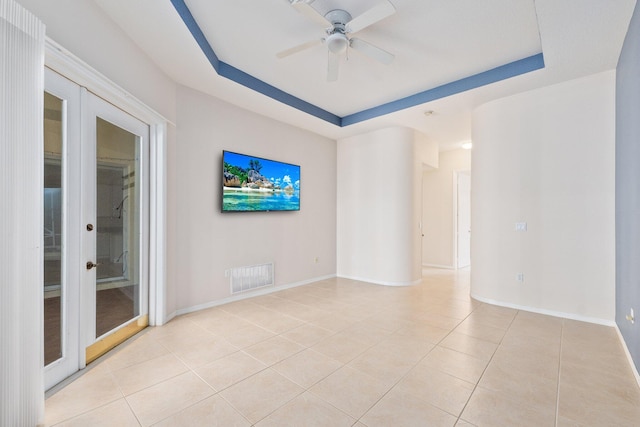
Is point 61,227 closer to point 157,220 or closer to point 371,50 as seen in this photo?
point 157,220

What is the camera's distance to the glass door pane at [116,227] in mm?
2488

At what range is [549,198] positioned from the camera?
356cm

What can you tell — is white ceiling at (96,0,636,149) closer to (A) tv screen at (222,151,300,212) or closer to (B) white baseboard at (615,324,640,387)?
(A) tv screen at (222,151,300,212)

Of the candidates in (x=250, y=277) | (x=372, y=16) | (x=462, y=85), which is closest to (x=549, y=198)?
(x=462, y=85)

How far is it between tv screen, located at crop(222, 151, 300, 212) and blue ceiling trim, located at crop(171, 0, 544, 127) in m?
0.95

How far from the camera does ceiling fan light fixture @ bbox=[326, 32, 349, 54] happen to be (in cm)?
261

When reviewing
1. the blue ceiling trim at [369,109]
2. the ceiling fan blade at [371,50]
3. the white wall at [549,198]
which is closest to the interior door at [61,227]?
the blue ceiling trim at [369,109]

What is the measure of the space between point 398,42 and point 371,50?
385mm

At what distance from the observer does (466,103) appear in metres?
4.04

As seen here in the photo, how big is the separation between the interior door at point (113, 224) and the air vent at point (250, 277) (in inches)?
47.0

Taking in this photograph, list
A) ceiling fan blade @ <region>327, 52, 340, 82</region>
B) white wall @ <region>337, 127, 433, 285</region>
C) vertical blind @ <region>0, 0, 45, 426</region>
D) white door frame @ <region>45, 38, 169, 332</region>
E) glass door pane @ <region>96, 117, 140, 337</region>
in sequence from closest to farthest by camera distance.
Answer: vertical blind @ <region>0, 0, 45, 426</region>
glass door pane @ <region>96, 117, 140, 337</region>
ceiling fan blade @ <region>327, 52, 340, 82</region>
white door frame @ <region>45, 38, 169, 332</region>
white wall @ <region>337, 127, 433, 285</region>

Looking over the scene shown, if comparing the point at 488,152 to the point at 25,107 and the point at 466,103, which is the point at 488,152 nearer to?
the point at 466,103

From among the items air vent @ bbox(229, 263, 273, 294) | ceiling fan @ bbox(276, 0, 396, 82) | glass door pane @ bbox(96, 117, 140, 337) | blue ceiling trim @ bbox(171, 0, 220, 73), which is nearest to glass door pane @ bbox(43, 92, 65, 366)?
glass door pane @ bbox(96, 117, 140, 337)

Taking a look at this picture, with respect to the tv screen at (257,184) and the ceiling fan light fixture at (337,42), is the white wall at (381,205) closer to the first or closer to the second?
the tv screen at (257,184)
